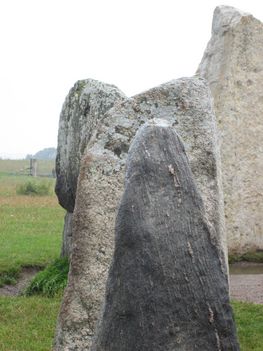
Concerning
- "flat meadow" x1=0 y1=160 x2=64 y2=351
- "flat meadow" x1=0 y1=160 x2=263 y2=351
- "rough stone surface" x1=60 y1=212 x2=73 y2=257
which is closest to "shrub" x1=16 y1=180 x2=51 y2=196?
"flat meadow" x1=0 y1=160 x2=64 y2=351

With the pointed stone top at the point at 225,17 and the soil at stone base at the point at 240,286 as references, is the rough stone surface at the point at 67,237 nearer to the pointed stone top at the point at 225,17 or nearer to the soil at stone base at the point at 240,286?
the soil at stone base at the point at 240,286

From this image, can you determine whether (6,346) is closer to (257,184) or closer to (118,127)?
(118,127)

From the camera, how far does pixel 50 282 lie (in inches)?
429

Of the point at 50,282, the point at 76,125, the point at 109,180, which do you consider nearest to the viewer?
→ the point at 109,180

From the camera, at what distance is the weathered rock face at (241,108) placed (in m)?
14.6

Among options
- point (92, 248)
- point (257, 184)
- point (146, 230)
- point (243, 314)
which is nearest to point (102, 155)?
point (92, 248)

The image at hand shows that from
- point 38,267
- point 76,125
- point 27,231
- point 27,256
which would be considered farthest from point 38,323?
point 27,231

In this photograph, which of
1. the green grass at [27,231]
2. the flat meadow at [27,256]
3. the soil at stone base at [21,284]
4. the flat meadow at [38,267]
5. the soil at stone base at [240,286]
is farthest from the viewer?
the green grass at [27,231]

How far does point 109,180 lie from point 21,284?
591 centimetres

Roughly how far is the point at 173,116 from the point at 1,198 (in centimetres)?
1921

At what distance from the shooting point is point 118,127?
21.4 ft

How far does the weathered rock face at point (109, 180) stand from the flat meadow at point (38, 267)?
1960 millimetres

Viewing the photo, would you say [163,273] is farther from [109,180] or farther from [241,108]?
[241,108]

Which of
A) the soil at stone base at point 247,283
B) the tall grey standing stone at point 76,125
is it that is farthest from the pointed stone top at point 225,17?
the tall grey standing stone at point 76,125
